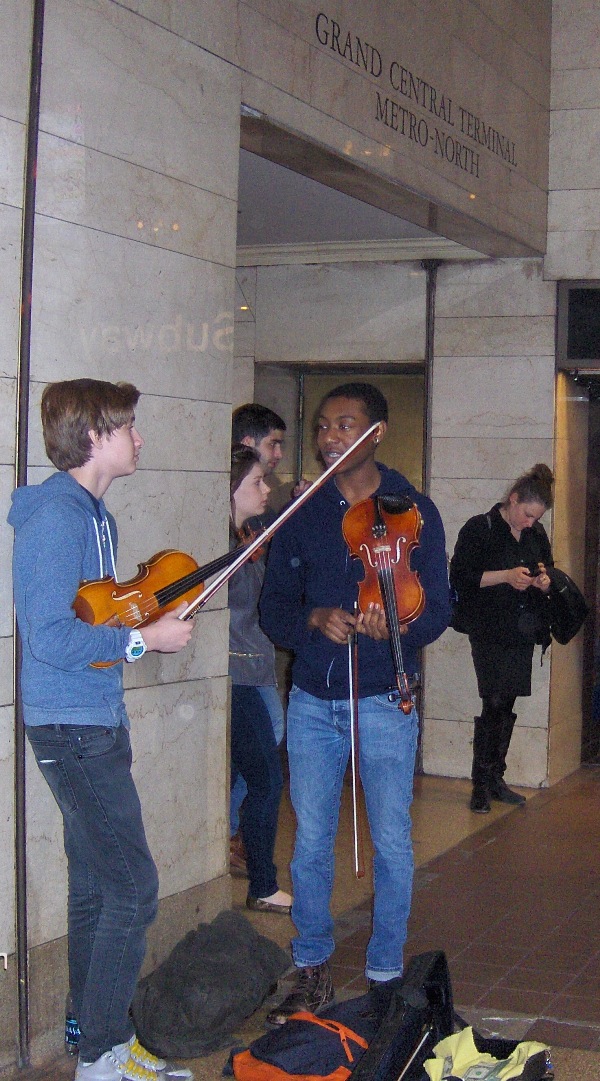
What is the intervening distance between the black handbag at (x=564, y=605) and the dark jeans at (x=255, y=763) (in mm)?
2544

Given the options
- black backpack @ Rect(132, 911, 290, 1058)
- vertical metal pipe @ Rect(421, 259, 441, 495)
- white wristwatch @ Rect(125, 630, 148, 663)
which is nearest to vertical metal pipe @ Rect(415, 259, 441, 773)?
vertical metal pipe @ Rect(421, 259, 441, 495)

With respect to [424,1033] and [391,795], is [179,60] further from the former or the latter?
[424,1033]

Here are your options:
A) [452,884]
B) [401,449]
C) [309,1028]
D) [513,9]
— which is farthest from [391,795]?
[513,9]

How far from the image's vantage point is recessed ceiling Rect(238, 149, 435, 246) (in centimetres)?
639

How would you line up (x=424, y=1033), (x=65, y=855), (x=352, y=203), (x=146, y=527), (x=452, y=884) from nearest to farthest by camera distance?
(x=424, y=1033)
(x=65, y=855)
(x=146, y=527)
(x=452, y=884)
(x=352, y=203)

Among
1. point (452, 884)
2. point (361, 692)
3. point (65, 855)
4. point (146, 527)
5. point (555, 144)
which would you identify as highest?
point (555, 144)

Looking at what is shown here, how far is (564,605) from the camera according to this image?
7.12 meters

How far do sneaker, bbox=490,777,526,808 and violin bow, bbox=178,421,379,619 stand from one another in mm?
3984

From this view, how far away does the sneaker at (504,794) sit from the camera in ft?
24.4

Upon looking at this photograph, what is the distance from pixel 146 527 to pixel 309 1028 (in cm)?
167

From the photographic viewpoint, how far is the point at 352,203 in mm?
6910

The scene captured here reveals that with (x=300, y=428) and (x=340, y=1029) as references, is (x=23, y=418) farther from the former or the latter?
(x=300, y=428)

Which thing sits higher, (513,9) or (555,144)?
(513,9)

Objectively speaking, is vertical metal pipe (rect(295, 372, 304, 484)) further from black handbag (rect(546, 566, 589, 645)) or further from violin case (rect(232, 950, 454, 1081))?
violin case (rect(232, 950, 454, 1081))
